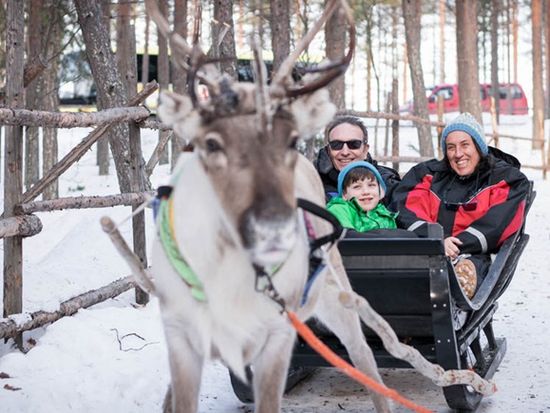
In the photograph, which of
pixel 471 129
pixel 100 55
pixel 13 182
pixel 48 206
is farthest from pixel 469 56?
pixel 13 182

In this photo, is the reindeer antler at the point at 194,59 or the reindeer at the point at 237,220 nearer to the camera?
the reindeer at the point at 237,220

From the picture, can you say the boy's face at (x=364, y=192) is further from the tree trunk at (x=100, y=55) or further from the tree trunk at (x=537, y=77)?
the tree trunk at (x=537, y=77)

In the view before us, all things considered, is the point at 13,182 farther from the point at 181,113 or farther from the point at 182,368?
the point at 181,113

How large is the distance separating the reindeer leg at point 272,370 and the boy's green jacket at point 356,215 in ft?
5.69

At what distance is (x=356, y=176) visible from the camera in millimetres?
4875

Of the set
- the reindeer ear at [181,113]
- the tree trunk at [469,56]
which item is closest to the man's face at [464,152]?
the reindeer ear at [181,113]

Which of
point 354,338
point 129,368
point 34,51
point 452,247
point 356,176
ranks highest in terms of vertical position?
point 34,51

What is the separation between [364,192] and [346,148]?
2.27 ft

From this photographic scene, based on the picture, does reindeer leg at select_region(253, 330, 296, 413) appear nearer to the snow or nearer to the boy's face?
the snow

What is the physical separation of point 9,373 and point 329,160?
2360 mm

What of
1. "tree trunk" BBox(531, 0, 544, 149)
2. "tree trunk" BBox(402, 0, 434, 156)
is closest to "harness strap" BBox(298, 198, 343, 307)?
"tree trunk" BBox(402, 0, 434, 156)

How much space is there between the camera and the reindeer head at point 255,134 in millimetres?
2268

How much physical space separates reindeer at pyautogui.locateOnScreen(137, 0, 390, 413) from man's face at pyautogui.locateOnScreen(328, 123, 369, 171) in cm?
239

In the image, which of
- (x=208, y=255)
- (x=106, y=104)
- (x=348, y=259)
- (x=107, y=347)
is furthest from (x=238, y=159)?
(x=106, y=104)
